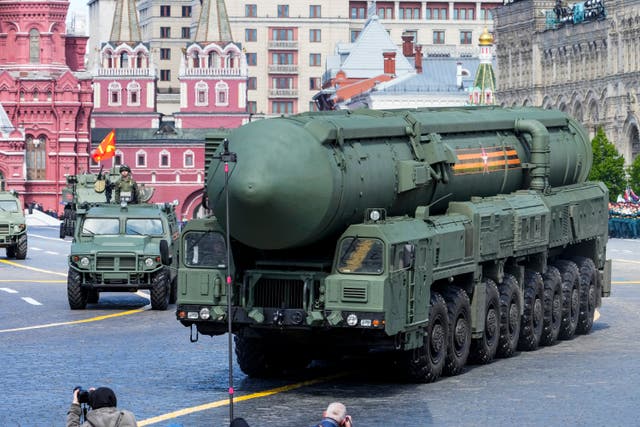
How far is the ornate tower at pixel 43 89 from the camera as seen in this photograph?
501 feet

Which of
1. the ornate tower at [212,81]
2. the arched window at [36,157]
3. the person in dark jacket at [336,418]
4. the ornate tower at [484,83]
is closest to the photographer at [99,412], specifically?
the person in dark jacket at [336,418]

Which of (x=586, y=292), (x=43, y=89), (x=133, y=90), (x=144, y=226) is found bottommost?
(x=586, y=292)

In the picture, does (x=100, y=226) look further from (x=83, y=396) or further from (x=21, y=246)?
(x=83, y=396)

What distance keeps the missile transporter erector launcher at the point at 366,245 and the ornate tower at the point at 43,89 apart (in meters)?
127

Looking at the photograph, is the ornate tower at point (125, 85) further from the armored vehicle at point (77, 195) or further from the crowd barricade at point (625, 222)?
the crowd barricade at point (625, 222)

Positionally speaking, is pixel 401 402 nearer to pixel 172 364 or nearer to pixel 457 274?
pixel 457 274

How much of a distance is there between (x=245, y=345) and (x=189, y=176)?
14528cm

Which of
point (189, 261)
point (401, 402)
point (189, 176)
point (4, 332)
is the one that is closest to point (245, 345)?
point (189, 261)

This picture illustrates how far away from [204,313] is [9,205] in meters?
32.3

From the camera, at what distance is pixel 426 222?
897 inches

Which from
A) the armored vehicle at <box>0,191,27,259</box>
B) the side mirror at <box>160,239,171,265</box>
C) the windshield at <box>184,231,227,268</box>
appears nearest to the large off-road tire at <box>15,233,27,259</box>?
the armored vehicle at <box>0,191,27,259</box>

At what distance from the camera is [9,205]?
176 feet

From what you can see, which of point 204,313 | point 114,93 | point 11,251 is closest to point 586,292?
point 204,313

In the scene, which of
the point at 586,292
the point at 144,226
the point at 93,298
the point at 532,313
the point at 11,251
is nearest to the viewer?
the point at 532,313
